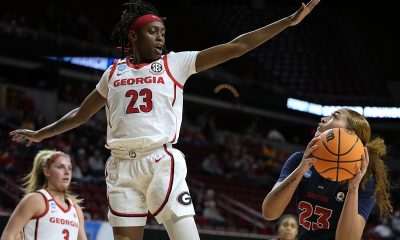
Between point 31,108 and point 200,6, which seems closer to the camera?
point 31,108

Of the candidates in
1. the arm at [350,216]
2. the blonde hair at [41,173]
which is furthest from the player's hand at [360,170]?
the blonde hair at [41,173]

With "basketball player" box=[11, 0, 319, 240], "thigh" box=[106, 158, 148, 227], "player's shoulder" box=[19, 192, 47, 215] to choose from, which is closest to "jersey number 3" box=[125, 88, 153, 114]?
"basketball player" box=[11, 0, 319, 240]

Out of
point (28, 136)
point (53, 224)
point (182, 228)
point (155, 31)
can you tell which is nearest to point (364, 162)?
point (182, 228)

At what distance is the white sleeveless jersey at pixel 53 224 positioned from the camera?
510 centimetres

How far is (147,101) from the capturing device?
4.04m

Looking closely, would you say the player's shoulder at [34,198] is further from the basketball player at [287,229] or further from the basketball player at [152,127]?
the basketball player at [287,229]

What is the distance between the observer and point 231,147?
2047 centimetres

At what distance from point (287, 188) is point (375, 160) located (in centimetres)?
51

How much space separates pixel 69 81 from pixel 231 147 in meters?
4.80

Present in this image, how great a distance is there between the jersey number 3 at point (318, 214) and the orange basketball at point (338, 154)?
26cm

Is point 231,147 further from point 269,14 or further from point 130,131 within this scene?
point 130,131

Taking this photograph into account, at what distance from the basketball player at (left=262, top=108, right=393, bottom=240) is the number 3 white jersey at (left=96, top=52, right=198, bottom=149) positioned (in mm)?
738

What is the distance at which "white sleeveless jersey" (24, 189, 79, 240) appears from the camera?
5102 mm

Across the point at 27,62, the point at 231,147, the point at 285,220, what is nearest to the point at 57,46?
the point at 27,62
